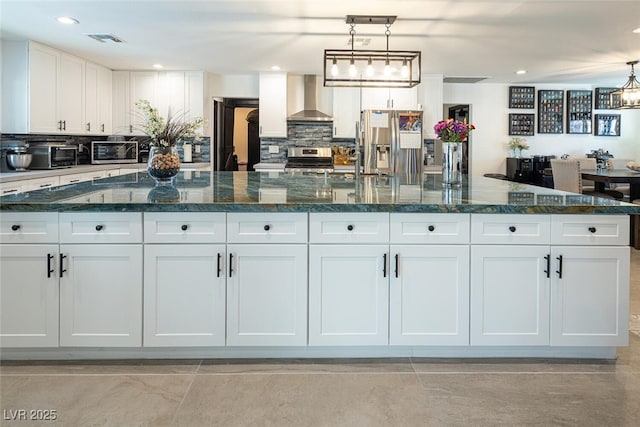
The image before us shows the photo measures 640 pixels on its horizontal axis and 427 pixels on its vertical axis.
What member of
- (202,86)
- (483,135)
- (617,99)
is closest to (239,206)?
(202,86)

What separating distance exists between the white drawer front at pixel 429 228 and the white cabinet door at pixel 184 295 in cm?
87

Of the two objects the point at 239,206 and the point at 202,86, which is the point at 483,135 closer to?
the point at 202,86

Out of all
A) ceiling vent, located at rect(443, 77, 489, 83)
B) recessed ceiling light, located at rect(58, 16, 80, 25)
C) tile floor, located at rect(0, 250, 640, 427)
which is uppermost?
ceiling vent, located at rect(443, 77, 489, 83)

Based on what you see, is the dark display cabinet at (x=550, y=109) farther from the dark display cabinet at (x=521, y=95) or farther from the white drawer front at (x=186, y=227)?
the white drawer front at (x=186, y=227)

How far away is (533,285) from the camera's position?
252 centimetres

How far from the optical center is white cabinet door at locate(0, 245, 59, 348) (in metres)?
2.46

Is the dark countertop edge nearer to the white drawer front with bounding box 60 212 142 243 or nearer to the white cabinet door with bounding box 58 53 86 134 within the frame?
the white drawer front with bounding box 60 212 142 243

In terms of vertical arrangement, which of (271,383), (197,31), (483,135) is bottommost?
(271,383)

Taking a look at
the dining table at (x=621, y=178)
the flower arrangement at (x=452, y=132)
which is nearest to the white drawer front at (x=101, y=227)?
the flower arrangement at (x=452, y=132)

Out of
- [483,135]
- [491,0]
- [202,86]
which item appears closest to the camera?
[491,0]

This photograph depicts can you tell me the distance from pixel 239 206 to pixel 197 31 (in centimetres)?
292

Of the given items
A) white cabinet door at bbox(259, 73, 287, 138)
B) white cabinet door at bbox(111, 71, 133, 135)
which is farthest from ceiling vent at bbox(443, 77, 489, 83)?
white cabinet door at bbox(111, 71, 133, 135)

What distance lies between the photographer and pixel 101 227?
2.45 m

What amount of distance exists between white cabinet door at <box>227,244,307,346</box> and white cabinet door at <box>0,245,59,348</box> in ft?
2.83
